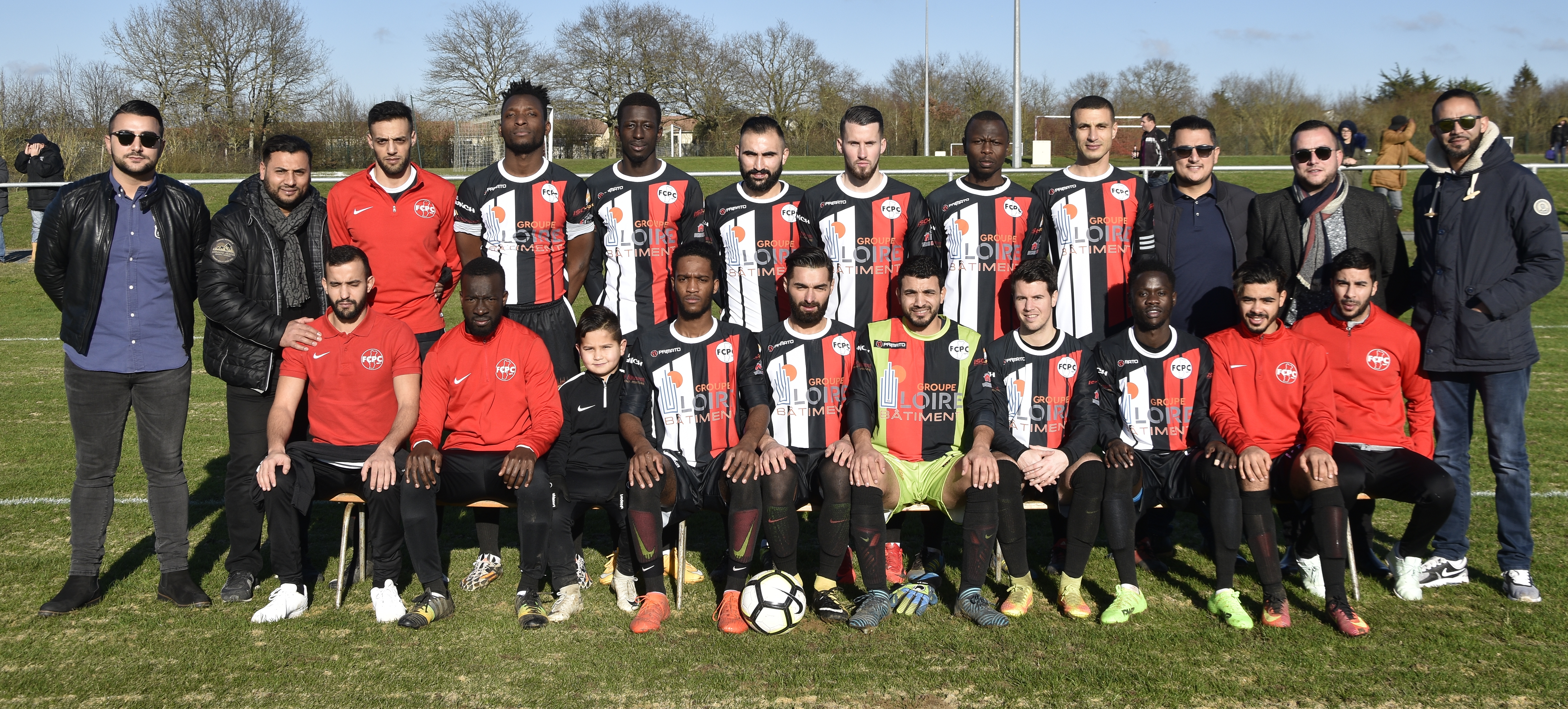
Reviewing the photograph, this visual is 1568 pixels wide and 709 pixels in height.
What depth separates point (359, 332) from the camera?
4.47 metres

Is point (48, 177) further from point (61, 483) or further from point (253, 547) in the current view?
point (253, 547)

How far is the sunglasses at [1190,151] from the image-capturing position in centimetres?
482

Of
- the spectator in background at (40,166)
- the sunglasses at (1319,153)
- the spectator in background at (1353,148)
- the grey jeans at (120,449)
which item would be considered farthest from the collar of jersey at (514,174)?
the spectator in background at (40,166)

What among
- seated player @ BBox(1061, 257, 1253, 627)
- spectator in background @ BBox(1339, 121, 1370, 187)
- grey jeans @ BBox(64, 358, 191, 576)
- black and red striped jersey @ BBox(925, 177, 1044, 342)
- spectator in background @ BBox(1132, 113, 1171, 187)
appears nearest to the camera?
seated player @ BBox(1061, 257, 1253, 627)

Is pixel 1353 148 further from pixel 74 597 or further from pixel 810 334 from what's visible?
pixel 74 597

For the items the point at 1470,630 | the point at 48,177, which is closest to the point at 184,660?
the point at 1470,630

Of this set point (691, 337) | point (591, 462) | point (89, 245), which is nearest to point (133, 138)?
point (89, 245)

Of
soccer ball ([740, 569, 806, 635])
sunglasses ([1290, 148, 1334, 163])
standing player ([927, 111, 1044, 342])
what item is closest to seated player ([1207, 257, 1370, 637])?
sunglasses ([1290, 148, 1334, 163])

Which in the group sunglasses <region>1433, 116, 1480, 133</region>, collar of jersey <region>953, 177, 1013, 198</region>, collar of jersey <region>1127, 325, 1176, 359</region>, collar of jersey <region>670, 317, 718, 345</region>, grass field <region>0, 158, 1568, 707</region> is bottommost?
grass field <region>0, 158, 1568, 707</region>

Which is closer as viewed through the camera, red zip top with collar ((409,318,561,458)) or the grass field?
the grass field

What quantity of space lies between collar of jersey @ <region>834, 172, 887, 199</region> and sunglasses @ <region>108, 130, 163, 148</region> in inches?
113

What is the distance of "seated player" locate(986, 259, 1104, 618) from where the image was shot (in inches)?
172

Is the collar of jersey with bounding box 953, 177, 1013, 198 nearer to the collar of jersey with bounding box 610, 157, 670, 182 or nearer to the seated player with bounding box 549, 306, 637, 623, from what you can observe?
the collar of jersey with bounding box 610, 157, 670, 182

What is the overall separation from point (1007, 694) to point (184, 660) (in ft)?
9.45
